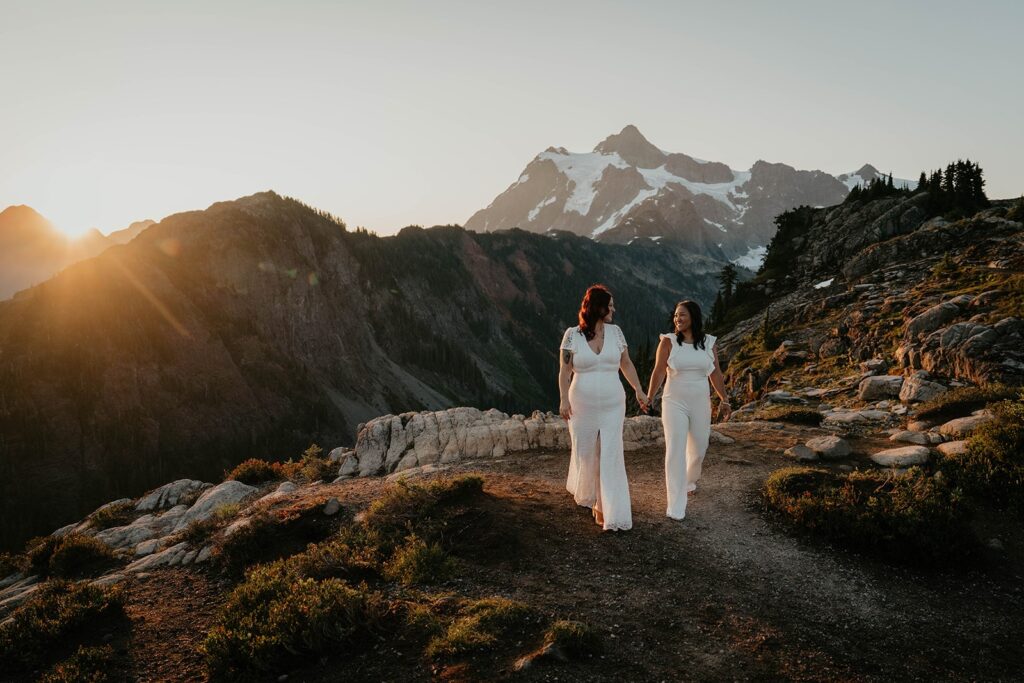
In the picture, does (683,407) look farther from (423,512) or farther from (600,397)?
(423,512)

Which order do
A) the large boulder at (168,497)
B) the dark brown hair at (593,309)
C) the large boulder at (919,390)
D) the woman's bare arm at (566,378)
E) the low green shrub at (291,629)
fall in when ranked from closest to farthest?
the low green shrub at (291,629) → the dark brown hair at (593,309) → the woman's bare arm at (566,378) → the large boulder at (919,390) → the large boulder at (168,497)

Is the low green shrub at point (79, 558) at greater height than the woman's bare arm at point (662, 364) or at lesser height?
lesser

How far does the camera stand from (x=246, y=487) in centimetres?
1811

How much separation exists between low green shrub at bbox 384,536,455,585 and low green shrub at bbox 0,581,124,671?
493 centimetres

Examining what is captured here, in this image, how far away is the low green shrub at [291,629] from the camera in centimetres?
609

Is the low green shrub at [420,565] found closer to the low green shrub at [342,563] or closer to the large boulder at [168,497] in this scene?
the low green shrub at [342,563]

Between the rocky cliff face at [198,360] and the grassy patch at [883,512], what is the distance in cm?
8655

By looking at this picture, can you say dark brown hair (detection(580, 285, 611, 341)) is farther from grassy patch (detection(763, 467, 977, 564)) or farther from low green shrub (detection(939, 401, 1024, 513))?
low green shrub (detection(939, 401, 1024, 513))

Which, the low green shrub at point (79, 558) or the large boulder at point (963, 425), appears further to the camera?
the low green shrub at point (79, 558)

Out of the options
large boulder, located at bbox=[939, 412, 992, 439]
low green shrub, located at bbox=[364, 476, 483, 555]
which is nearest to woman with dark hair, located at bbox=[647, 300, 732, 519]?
low green shrub, located at bbox=[364, 476, 483, 555]

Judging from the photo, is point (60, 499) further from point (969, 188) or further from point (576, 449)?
point (969, 188)

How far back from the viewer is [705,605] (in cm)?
664

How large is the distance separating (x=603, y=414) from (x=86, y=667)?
26.4 ft

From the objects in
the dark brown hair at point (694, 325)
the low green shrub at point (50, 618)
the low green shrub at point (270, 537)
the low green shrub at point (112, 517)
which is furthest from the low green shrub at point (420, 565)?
the low green shrub at point (112, 517)
